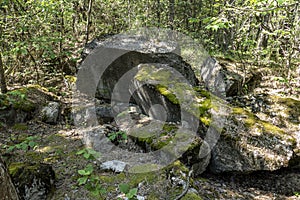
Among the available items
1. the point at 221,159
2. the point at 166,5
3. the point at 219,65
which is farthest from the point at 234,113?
the point at 166,5

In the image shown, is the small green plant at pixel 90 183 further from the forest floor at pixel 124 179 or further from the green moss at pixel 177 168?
the green moss at pixel 177 168

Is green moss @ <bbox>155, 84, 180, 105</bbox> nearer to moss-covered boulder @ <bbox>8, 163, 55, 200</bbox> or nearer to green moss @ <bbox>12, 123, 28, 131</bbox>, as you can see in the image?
moss-covered boulder @ <bbox>8, 163, 55, 200</bbox>

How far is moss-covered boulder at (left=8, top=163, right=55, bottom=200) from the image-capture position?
10.1 ft

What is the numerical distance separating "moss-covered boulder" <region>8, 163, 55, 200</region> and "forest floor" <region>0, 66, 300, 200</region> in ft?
0.61

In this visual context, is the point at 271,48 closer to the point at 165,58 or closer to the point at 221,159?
the point at 165,58

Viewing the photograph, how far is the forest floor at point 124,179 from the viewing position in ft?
11.3

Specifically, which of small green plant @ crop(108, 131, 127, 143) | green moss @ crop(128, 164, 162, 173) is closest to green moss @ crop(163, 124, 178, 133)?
small green plant @ crop(108, 131, 127, 143)

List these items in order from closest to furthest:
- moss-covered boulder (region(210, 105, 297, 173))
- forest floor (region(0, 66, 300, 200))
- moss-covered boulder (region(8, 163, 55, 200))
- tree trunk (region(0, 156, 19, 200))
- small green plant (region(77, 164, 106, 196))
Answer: tree trunk (region(0, 156, 19, 200))
small green plant (region(77, 164, 106, 196))
moss-covered boulder (region(8, 163, 55, 200))
forest floor (region(0, 66, 300, 200))
moss-covered boulder (region(210, 105, 297, 173))

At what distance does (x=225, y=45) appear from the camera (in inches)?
434

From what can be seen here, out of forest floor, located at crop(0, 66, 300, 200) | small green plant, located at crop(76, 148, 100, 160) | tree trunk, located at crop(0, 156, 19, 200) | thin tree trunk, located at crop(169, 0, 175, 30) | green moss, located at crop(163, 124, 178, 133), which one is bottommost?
forest floor, located at crop(0, 66, 300, 200)

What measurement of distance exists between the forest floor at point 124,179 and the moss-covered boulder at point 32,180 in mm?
186

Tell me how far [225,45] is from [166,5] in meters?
3.45

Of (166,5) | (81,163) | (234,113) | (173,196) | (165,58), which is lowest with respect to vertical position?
(81,163)

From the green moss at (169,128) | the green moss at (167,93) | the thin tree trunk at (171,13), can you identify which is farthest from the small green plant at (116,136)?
the thin tree trunk at (171,13)
